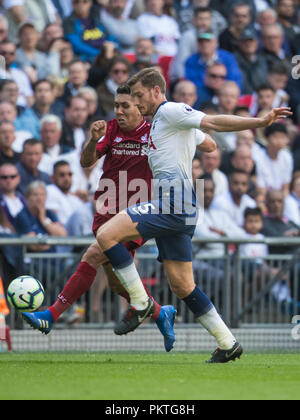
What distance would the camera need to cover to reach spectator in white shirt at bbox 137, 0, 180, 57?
1819 centimetres

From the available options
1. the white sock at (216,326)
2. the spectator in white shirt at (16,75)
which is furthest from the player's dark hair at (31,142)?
the white sock at (216,326)

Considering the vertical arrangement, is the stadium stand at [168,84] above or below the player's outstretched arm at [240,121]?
above

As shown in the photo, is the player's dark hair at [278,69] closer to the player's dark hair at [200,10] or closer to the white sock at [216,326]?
the player's dark hair at [200,10]

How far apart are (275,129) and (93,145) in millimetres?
8486

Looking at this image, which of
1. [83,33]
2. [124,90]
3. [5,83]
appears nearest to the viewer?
[124,90]

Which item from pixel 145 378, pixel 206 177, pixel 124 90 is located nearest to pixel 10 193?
pixel 206 177

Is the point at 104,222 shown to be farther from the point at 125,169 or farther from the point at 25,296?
the point at 25,296

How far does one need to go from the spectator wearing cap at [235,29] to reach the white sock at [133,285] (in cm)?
1080

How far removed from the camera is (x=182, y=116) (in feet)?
28.0

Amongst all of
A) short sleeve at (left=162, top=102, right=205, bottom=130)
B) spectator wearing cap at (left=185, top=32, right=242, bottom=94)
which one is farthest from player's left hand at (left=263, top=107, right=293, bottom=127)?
spectator wearing cap at (left=185, top=32, right=242, bottom=94)

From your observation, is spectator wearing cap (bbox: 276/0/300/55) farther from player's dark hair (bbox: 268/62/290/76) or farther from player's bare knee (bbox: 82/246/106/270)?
player's bare knee (bbox: 82/246/106/270)

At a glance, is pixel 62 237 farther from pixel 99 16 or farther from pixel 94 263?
pixel 99 16

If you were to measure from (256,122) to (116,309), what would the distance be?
5.80 m

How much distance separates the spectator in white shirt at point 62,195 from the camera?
14.7m
